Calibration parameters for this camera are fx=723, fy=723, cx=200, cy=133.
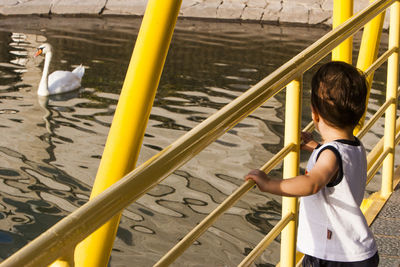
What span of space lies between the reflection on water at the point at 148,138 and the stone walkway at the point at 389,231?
5.84 ft

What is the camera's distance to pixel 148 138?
304 inches

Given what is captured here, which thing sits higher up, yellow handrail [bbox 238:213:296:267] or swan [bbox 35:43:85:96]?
yellow handrail [bbox 238:213:296:267]

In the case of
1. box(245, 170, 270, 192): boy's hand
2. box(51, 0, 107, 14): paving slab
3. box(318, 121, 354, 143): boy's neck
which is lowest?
box(51, 0, 107, 14): paving slab

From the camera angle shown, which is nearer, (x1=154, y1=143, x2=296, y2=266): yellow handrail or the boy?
(x1=154, y1=143, x2=296, y2=266): yellow handrail

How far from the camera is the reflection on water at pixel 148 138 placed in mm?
5406

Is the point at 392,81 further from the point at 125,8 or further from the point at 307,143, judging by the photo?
the point at 125,8

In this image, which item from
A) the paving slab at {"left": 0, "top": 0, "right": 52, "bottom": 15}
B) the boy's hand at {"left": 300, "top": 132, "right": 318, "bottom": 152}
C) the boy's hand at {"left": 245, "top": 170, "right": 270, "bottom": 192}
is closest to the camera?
the boy's hand at {"left": 245, "top": 170, "right": 270, "bottom": 192}

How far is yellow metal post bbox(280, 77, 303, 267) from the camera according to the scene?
210cm

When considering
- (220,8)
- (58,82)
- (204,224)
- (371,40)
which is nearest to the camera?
(204,224)

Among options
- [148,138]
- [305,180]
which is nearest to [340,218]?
[305,180]

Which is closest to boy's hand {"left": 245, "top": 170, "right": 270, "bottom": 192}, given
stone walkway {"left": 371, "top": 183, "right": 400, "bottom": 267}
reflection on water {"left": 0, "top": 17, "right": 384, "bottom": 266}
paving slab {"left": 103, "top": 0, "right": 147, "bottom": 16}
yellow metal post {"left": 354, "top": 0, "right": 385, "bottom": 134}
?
stone walkway {"left": 371, "top": 183, "right": 400, "bottom": 267}

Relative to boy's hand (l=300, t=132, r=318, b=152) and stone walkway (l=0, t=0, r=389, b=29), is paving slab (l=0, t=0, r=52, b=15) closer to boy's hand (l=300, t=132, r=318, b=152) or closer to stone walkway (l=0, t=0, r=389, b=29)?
stone walkway (l=0, t=0, r=389, b=29)

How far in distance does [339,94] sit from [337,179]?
243 millimetres

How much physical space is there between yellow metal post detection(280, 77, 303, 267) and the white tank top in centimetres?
5
